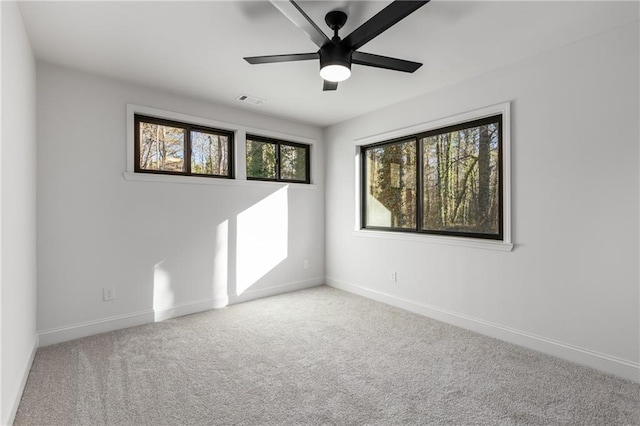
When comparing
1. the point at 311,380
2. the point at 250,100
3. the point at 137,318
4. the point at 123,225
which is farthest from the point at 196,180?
the point at 311,380

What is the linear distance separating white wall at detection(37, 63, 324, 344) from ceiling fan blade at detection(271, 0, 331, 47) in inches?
86.3

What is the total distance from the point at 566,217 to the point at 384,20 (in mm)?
2078

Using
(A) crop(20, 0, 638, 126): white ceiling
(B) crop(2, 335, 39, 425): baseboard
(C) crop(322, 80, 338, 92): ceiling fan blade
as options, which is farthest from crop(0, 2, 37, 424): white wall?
(C) crop(322, 80, 338, 92): ceiling fan blade

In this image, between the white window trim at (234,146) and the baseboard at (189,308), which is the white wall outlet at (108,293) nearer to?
the baseboard at (189,308)

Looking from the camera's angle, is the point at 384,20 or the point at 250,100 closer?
the point at 384,20

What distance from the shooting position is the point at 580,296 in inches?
99.0

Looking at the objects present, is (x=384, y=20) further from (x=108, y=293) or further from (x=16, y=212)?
(x=108, y=293)

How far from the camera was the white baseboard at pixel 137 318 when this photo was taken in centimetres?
284

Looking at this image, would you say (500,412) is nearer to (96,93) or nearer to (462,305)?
(462,305)

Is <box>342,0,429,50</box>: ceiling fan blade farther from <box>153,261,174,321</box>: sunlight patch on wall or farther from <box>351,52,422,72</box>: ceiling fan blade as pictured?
<box>153,261,174,321</box>: sunlight patch on wall

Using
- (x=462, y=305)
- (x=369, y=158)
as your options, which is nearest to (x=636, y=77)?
(x=462, y=305)

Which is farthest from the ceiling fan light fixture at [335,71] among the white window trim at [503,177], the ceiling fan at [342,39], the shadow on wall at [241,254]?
the shadow on wall at [241,254]

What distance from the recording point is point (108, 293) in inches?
123

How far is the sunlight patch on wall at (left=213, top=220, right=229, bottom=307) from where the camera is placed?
384 centimetres
